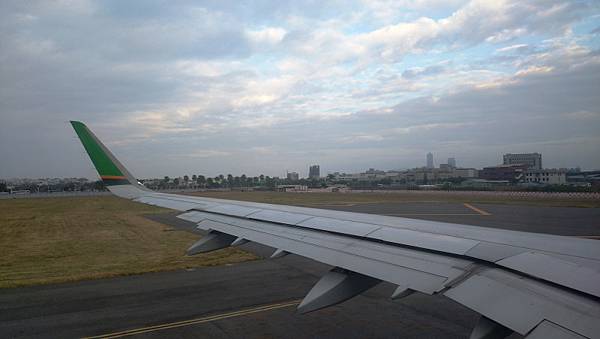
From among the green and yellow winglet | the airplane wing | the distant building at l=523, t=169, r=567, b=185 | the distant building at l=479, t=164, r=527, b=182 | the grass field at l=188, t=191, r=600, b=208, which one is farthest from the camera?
the distant building at l=479, t=164, r=527, b=182

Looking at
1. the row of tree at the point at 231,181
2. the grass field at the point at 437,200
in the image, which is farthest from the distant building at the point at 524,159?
the row of tree at the point at 231,181

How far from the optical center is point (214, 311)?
7.59m

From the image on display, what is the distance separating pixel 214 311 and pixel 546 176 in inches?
2361

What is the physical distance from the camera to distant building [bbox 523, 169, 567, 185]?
5142cm

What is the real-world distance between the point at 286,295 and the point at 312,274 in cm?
198

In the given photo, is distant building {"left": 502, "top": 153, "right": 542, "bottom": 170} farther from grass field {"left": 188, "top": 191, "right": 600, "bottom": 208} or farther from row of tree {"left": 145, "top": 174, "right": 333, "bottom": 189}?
row of tree {"left": 145, "top": 174, "right": 333, "bottom": 189}

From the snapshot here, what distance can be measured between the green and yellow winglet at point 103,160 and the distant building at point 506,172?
64.7 metres

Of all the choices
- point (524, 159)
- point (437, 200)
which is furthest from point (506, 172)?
point (437, 200)

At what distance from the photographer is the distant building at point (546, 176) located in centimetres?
5142

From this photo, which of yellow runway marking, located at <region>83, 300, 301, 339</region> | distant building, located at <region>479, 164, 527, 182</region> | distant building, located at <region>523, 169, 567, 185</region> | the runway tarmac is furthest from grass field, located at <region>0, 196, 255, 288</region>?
distant building, located at <region>479, 164, 527, 182</region>

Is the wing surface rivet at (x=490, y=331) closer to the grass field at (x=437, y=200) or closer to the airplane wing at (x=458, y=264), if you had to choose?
the airplane wing at (x=458, y=264)

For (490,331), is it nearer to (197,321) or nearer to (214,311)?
(197,321)

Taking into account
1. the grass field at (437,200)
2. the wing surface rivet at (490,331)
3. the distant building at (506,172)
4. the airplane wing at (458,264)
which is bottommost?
the grass field at (437,200)

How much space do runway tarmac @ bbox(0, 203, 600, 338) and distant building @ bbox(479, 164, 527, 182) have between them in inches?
2477
